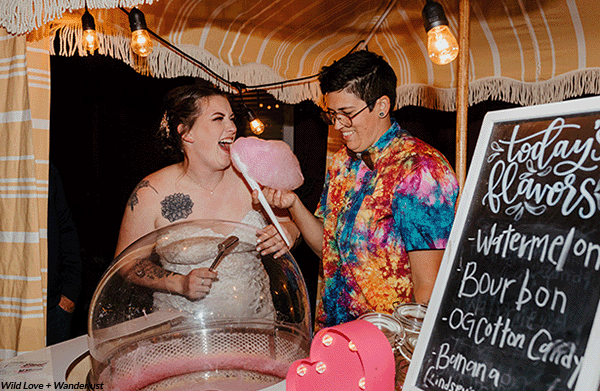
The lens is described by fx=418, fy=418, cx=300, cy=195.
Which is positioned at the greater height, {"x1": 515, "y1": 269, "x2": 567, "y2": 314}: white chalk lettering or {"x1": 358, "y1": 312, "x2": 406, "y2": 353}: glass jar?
{"x1": 515, "y1": 269, "x2": 567, "y2": 314}: white chalk lettering

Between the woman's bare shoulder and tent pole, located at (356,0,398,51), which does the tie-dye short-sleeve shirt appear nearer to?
tent pole, located at (356,0,398,51)

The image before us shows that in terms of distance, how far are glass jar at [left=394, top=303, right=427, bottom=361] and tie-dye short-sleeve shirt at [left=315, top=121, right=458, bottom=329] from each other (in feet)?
2.17

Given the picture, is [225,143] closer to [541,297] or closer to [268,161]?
[268,161]

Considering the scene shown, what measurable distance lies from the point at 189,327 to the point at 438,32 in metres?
1.37

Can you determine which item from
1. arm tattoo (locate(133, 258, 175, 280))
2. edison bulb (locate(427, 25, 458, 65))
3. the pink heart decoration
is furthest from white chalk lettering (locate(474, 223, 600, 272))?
edison bulb (locate(427, 25, 458, 65))

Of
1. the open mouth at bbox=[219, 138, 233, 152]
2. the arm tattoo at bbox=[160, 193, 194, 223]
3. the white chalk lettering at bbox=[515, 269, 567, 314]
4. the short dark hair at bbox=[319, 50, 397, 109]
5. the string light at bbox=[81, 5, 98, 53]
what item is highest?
the string light at bbox=[81, 5, 98, 53]

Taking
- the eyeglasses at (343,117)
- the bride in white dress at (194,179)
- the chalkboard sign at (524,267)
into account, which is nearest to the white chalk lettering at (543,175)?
the chalkboard sign at (524,267)

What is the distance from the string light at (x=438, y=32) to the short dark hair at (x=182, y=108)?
1220mm

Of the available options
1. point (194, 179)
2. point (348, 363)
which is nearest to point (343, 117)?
point (194, 179)

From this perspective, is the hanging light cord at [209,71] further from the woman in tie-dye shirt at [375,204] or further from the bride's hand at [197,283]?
the bride's hand at [197,283]

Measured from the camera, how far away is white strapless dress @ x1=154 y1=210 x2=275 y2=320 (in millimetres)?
1068

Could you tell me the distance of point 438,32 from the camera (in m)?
1.61

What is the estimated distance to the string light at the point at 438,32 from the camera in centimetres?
159

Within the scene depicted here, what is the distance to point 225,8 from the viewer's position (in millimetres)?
2121
